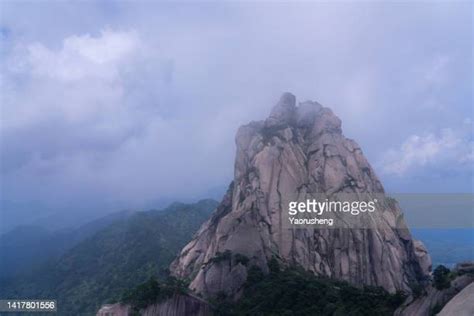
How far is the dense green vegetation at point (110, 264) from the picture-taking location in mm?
56975

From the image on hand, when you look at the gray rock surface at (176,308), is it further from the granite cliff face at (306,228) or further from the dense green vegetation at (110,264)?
the dense green vegetation at (110,264)

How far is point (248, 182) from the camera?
4522 centimetres

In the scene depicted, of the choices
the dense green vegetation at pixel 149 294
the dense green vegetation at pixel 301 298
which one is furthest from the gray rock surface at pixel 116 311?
the dense green vegetation at pixel 301 298

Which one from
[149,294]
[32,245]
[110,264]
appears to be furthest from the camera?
[32,245]

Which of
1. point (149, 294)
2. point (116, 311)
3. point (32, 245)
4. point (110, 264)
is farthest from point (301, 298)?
point (32, 245)

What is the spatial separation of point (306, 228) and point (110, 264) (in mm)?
36512

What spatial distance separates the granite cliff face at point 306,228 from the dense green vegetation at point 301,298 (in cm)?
303

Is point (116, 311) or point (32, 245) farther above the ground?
point (32, 245)

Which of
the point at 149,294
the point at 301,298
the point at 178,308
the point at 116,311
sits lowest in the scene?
the point at 116,311

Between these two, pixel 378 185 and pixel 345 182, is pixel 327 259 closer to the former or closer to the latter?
pixel 345 182

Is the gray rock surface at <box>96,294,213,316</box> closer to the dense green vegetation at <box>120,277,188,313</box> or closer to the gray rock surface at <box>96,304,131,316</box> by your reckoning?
the gray rock surface at <box>96,304,131,316</box>

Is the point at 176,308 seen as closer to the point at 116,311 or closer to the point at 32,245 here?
the point at 116,311

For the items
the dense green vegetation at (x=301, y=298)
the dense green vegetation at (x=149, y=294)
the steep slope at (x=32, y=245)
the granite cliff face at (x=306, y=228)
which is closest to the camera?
the dense green vegetation at (x=301, y=298)

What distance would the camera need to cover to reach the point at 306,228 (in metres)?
42.8
